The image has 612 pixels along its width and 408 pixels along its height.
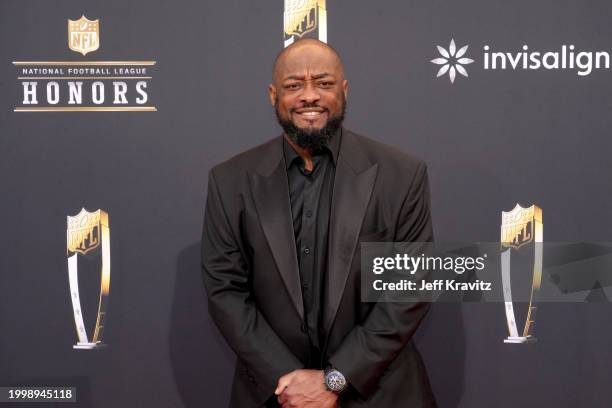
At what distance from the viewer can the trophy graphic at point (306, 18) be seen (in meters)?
3.05

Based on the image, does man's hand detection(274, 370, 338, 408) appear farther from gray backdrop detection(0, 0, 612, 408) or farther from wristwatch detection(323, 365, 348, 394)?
gray backdrop detection(0, 0, 612, 408)

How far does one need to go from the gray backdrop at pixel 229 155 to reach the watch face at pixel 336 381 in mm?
995

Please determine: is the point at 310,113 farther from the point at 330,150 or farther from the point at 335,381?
the point at 335,381

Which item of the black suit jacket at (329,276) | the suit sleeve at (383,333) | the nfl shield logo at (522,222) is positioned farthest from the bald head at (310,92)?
the nfl shield logo at (522,222)

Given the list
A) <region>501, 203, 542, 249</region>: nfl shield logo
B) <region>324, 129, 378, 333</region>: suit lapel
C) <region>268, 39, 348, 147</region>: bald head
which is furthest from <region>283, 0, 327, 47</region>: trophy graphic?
<region>501, 203, 542, 249</region>: nfl shield logo

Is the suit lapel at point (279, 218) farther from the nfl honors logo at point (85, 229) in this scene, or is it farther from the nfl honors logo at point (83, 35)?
the nfl honors logo at point (83, 35)

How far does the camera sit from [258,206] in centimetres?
238

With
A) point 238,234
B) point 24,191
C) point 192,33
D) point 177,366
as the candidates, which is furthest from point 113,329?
point 192,33

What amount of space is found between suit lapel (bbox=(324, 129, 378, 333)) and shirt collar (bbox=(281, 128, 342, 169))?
5 centimetres

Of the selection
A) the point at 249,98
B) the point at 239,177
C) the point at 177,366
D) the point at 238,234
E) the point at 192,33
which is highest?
the point at 192,33

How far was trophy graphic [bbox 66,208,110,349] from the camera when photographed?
A: 10.3ft

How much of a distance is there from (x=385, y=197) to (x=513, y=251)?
0.96 meters

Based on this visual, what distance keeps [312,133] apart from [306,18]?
867mm

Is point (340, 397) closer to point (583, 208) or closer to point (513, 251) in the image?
point (513, 251)
